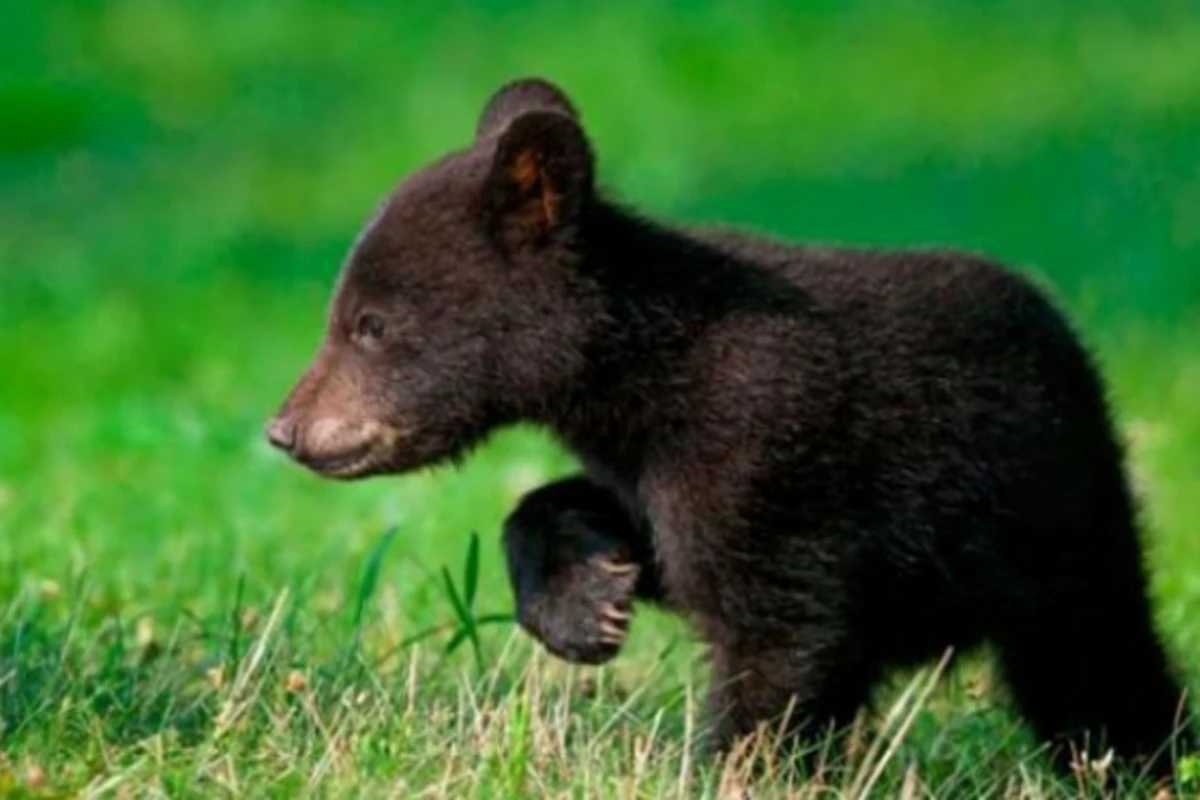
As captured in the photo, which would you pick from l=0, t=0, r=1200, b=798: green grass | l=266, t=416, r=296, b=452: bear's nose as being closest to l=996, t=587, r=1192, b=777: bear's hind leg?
l=0, t=0, r=1200, b=798: green grass

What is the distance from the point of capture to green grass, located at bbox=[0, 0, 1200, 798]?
24.6 ft

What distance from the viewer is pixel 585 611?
26.5 ft

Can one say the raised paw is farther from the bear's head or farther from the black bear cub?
the bear's head

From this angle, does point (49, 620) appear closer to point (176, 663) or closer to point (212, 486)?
point (176, 663)

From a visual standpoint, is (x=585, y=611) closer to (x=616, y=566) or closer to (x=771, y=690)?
(x=616, y=566)

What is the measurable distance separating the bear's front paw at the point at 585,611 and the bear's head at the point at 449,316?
42 centimetres

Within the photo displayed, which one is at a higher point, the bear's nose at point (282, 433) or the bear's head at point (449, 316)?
the bear's head at point (449, 316)

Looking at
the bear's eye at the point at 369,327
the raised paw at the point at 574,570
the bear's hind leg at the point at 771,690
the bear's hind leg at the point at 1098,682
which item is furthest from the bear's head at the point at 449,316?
the bear's hind leg at the point at 1098,682

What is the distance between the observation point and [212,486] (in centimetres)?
1289

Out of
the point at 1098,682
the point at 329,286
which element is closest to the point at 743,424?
the point at 1098,682

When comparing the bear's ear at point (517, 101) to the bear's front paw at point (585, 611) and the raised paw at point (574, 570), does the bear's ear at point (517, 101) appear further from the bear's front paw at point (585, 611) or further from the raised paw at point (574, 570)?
the bear's front paw at point (585, 611)

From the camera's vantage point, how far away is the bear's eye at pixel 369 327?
823 centimetres

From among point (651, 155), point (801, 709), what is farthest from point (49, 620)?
point (651, 155)

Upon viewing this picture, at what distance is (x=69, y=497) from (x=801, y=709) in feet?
15.3
